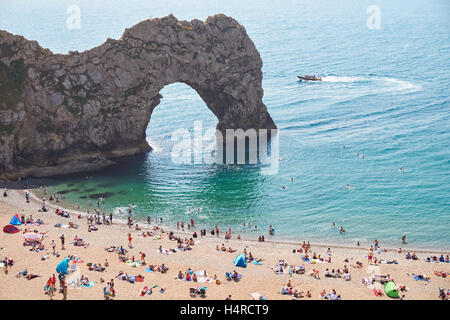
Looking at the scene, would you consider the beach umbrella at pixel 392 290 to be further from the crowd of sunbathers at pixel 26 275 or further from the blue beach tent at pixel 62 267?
the crowd of sunbathers at pixel 26 275

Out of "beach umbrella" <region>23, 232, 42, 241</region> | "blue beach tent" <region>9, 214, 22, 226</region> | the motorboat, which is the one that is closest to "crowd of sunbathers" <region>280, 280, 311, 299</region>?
"beach umbrella" <region>23, 232, 42, 241</region>

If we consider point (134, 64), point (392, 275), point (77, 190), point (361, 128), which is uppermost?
point (134, 64)

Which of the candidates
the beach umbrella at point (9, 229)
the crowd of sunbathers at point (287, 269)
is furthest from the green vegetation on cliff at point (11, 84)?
the crowd of sunbathers at point (287, 269)

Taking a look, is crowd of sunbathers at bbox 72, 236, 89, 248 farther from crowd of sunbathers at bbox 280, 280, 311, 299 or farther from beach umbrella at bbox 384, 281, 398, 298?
beach umbrella at bbox 384, 281, 398, 298

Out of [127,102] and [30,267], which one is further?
[127,102]

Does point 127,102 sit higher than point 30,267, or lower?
higher
